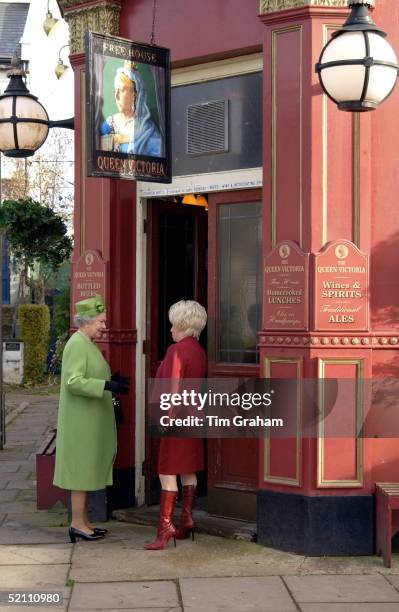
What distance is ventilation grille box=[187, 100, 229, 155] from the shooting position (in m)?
8.16

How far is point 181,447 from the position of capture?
7.55 m

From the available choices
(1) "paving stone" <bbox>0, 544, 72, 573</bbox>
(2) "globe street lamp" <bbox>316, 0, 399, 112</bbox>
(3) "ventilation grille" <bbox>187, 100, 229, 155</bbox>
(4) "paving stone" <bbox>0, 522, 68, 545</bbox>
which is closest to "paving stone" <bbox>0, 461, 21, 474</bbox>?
(4) "paving stone" <bbox>0, 522, 68, 545</bbox>

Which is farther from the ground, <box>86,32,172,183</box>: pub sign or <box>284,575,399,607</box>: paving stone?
<box>86,32,172,183</box>: pub sign

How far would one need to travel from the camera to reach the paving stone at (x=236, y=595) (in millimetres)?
6059

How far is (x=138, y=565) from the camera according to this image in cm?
700

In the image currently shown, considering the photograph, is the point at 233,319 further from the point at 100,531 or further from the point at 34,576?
the point at 34,576

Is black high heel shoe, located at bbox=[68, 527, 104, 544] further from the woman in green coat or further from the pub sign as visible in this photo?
the pub sign

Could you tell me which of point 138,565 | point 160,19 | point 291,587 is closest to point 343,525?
point 291,587

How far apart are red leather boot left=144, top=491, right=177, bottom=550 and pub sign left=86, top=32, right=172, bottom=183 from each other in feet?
7.91

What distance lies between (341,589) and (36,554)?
7.50 ft

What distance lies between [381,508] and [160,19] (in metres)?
4.27

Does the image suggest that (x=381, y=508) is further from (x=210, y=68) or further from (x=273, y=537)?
(x=210, y=68)

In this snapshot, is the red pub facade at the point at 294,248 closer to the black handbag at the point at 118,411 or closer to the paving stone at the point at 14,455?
the black handbag at the point at 118,411

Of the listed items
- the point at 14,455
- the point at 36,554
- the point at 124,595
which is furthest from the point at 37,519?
the point at 14,455
